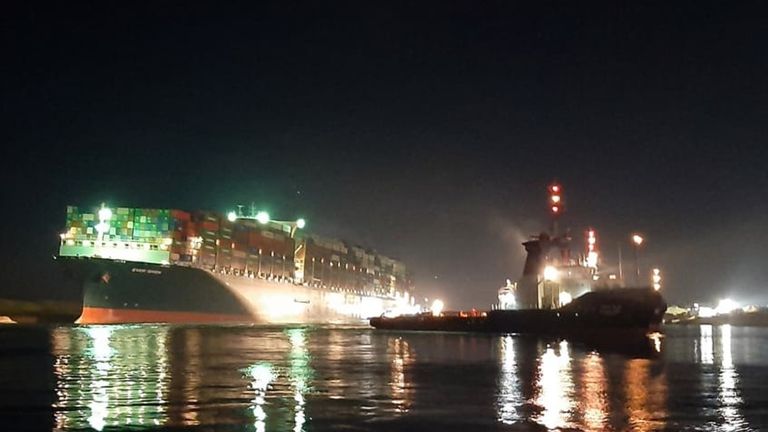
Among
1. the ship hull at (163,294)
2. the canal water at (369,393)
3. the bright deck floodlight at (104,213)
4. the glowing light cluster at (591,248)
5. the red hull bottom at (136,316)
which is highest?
the bright deck floodlight at (104,213)

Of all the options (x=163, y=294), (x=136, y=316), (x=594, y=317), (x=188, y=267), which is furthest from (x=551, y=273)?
(x=136, y=316)

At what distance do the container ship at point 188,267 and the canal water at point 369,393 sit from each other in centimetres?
5649

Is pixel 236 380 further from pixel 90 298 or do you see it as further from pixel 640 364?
pixel 90 298

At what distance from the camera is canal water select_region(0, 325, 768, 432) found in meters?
11.5

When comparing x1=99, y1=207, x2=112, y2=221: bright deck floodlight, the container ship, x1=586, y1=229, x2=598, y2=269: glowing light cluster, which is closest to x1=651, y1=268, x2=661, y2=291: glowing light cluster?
x1=586, y1=229, x2=598, y2=269: glowing light cluster

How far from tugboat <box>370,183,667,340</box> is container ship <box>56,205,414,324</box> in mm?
25100

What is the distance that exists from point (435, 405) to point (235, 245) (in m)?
84.4

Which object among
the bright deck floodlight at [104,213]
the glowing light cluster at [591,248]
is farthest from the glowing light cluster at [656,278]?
the bright deck floodlight at [104,213]

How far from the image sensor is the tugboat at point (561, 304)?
56.8 m

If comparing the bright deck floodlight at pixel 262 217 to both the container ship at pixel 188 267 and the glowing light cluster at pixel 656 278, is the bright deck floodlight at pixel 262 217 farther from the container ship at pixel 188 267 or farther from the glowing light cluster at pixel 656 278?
the glowing light cluster at pixel 656 278

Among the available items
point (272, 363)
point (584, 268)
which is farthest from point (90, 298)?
point (272, 363)

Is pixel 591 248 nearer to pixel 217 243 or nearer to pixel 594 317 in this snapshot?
pixel 594 317

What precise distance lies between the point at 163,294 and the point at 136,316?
143 inches

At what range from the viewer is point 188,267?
277ft
